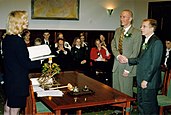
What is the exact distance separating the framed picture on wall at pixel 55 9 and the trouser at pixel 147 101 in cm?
503

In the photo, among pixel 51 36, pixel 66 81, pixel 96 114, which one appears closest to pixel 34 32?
pixel 51 36

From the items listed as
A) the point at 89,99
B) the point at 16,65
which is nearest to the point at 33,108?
the point at 16,65

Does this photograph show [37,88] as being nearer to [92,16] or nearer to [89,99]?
[89,99]

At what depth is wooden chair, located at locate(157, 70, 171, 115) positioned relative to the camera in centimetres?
389

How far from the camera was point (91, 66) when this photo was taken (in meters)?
6.98

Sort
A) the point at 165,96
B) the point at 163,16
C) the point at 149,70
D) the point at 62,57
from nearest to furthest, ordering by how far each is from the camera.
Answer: the point at 149,70 → the point at 165,96 → the point at 62,57 → the point at 163,16

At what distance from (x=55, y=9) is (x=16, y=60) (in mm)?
5394

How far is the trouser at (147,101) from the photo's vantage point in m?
3.51

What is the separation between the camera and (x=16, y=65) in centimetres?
288

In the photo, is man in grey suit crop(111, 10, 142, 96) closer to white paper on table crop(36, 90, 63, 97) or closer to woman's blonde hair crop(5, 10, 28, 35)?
white paper on table crop(36, 90, 63, 97)

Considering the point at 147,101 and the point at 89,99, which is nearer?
the point at 89,99

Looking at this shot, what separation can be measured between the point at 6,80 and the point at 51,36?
5.14 m

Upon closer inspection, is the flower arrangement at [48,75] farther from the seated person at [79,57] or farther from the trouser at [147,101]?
the seated person at [79,57]

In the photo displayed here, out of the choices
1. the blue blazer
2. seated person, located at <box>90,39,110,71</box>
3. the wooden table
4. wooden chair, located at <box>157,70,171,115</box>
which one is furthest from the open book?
seated person, located at <box>90,39,110,71</box>
